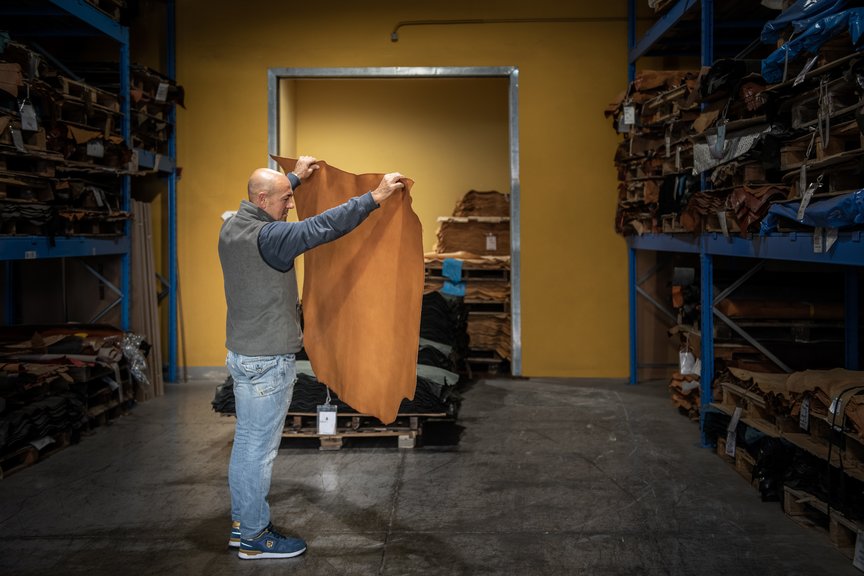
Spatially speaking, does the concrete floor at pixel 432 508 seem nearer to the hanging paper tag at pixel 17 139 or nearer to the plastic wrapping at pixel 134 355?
the plastic wrapping at pixel 134 355

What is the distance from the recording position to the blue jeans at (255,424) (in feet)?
15.3

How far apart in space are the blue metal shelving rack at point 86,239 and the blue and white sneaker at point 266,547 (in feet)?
11.1

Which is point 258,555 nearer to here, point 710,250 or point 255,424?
point 255,424

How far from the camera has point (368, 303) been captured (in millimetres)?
5160

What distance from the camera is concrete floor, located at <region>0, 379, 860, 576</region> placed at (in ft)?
15.8

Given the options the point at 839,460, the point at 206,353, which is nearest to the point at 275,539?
the point at 839,460

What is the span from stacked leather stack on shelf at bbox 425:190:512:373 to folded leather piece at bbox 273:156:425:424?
18.3 feet

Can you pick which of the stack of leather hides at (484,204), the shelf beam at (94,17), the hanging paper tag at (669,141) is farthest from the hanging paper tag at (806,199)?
the stack of leather hides at (484,204)

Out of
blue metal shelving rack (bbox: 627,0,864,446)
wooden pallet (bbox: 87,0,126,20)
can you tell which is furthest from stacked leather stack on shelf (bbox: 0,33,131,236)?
blue metal shelving rack (bbox: 627,0,864,446)

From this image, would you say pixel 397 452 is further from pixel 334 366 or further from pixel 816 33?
pixel 816 33

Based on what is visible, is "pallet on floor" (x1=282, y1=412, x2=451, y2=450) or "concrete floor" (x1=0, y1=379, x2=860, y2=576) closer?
"concrete floor" (x1=0, y1=379, x2=860, y2=576)

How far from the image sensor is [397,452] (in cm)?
723

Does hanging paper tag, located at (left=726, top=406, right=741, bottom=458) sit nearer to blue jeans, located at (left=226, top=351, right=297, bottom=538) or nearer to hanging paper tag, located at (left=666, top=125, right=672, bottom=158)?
hanging paper tag, located at (left=666, top=125, right=672, bottom=158)

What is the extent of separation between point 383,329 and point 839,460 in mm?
2928
